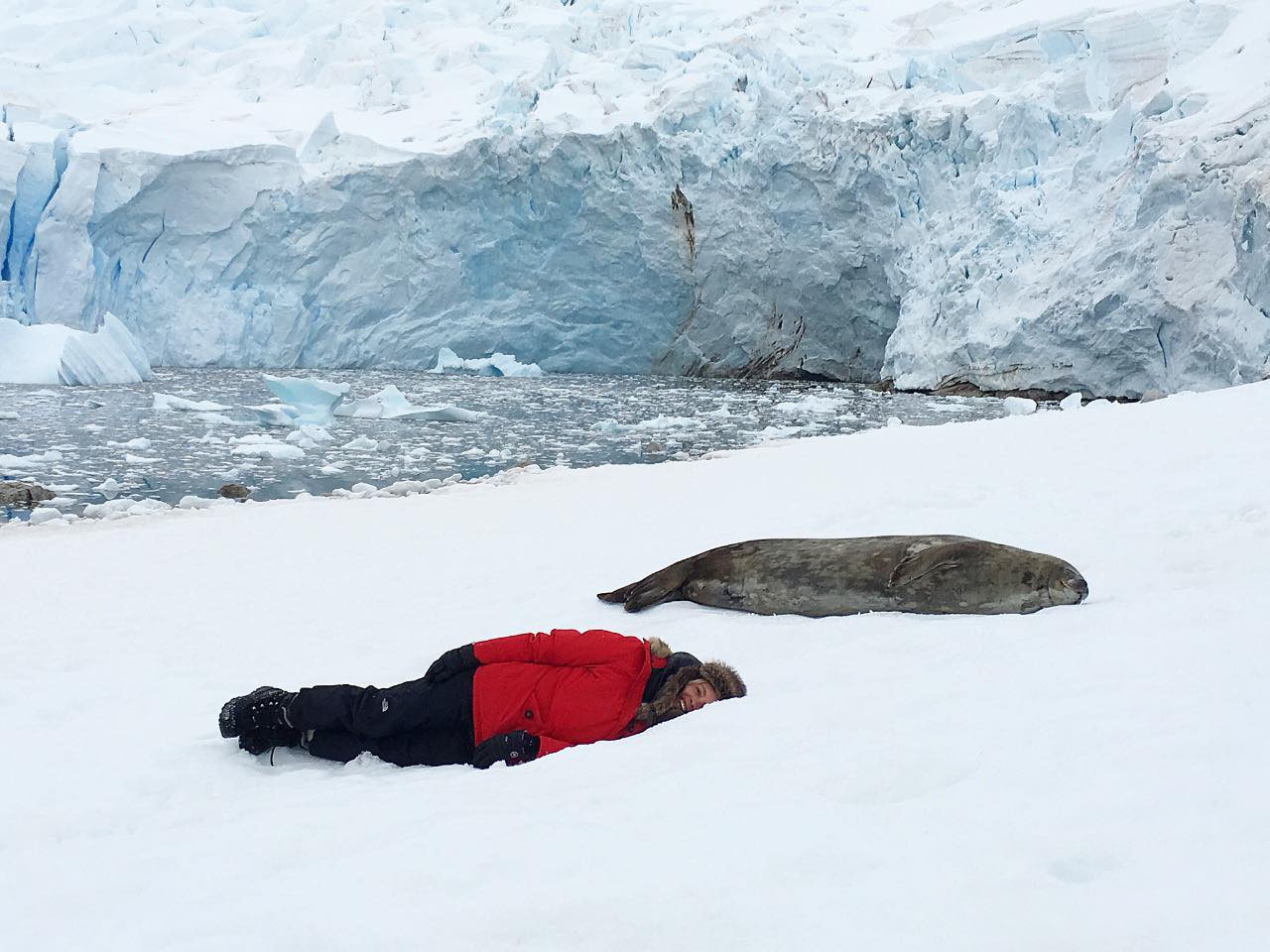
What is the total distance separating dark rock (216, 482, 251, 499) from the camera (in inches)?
317

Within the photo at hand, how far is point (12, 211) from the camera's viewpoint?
20906mm

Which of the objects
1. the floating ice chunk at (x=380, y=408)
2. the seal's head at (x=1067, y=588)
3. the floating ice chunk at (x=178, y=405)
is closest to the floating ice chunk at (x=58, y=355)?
the floating ice chunk at (x=178, y=405)

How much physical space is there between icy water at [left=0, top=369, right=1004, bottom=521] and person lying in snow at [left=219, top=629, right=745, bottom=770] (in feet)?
19.1

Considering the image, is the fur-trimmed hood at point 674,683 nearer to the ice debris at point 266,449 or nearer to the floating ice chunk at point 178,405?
the ice debris at point 266,449

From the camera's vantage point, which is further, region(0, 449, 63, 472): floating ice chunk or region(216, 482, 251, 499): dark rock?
region(0, 449, 63, 472): floating ice chunk

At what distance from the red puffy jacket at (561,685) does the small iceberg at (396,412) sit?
11.9m

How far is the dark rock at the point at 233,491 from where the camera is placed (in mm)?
8047

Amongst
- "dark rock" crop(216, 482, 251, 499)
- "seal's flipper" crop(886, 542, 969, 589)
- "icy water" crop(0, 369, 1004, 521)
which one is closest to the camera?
"seal's flipper" crop(886, 542, 969, 589)

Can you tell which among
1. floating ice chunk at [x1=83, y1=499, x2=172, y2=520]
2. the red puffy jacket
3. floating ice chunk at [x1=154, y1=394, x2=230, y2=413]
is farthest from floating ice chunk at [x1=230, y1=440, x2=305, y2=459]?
the red puffy jacket

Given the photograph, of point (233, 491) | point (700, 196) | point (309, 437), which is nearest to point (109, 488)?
point (233, 491)

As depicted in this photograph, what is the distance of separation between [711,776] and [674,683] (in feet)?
1.98

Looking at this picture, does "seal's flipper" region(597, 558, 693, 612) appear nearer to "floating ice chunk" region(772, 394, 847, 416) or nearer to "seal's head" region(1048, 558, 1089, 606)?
"seal's head" region(1048, 558, 1089, 606)

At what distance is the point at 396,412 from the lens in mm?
14414

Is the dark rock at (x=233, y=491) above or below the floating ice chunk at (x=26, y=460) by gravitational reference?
below
